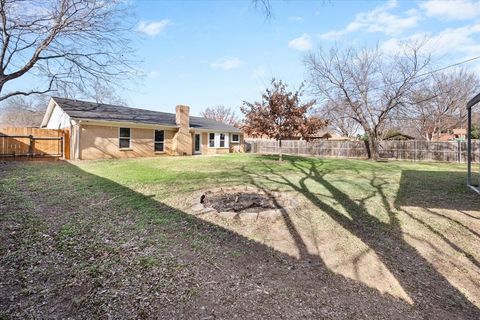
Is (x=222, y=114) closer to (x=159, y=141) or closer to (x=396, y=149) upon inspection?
(x=159, y=141)

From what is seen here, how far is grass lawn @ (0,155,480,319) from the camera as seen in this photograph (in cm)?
257

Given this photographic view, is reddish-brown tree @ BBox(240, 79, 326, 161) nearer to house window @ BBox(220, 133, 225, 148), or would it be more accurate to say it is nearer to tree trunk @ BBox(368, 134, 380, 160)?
tree trunk @ BBox(368, 134, 380, 160)

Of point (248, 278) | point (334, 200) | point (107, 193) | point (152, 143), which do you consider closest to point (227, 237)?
point (248, 278)

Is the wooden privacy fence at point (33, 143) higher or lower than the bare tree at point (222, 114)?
lower

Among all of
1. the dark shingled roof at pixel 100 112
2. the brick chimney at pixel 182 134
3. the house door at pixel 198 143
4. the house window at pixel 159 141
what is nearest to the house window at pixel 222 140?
the house door at pixel 198 143

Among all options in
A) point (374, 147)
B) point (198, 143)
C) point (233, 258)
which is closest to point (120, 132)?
point (198, 143)

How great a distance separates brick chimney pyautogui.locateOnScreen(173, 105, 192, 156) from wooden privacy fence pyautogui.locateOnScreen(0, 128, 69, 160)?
266 inches

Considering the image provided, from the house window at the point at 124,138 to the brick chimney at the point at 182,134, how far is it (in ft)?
11.4

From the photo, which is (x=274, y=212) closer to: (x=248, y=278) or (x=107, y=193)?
(x=248, y=278)

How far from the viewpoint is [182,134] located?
19.4 metres

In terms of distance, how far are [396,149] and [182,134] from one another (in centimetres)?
1586

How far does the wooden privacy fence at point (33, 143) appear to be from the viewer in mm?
13719

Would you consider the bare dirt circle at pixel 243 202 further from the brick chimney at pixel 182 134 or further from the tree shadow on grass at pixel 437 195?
the brick chimney at pixel 182 134

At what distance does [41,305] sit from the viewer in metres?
2.38
